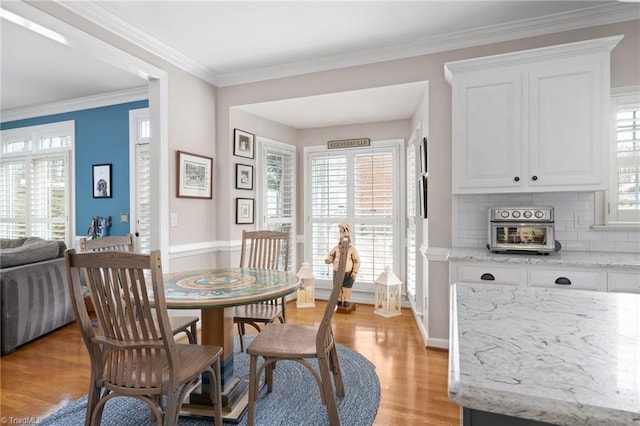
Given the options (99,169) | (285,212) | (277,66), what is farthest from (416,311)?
(99,169)

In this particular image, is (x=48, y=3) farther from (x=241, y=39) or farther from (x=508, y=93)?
(x=508, y=93)

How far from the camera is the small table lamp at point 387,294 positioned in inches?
152

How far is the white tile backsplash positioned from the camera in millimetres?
2604

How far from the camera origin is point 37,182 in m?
5.16

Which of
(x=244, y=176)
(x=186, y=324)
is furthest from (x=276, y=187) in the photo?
(x=186, y=324)

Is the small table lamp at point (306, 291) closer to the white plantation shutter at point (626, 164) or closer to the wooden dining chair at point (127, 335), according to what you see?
the wooden dining chair at point (127, 335)

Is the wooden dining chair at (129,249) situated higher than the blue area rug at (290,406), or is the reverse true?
the wooden dining chair at (129,249)

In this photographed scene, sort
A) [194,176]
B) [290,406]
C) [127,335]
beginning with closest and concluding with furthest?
[127,335], [290,406], [194,176]

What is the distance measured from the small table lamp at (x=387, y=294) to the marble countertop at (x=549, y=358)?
2.78 meters

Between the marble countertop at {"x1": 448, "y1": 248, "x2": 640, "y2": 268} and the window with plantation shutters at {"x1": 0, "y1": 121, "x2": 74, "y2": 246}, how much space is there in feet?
17.4

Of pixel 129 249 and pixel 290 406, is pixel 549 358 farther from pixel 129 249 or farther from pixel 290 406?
pixel 129 249

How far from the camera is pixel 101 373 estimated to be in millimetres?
1544

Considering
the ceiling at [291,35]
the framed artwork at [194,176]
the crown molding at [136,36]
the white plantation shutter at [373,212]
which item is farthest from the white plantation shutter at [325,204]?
the crown molding at [136,36]

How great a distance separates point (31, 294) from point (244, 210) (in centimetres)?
211
